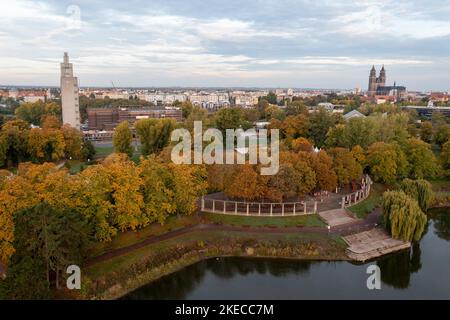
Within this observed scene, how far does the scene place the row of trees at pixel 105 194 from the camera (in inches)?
806

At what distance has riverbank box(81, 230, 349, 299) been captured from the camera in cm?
2159

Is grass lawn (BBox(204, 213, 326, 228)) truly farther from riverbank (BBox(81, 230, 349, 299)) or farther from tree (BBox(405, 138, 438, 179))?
tree (BBox(405, 138, 438, 179))

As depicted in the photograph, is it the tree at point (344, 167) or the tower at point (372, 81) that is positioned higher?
the tower at point (372, 81)

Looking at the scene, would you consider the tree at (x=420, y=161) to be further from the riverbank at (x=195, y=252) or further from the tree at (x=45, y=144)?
the tree at (x=45, y=144)

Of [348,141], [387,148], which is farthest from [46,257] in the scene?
[348,141]

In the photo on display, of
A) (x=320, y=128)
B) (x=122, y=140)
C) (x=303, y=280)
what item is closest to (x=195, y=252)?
(x=303, y=280)

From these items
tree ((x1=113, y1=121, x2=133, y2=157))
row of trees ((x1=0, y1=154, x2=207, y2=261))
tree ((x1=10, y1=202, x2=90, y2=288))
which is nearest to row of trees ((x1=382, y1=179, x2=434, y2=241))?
row of trees ((x1=0, y1=154, x2=207, y2=261))

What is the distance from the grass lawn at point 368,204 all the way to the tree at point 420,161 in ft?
16.6

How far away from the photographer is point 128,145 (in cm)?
5125

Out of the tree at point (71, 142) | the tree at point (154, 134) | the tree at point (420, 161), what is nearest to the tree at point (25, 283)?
the tree at point (154, 134)

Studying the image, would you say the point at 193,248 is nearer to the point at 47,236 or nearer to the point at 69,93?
the point at 47,236

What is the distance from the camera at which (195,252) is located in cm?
2566

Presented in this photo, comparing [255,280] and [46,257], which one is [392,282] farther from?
[46,257]

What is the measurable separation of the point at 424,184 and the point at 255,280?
19368 mm
